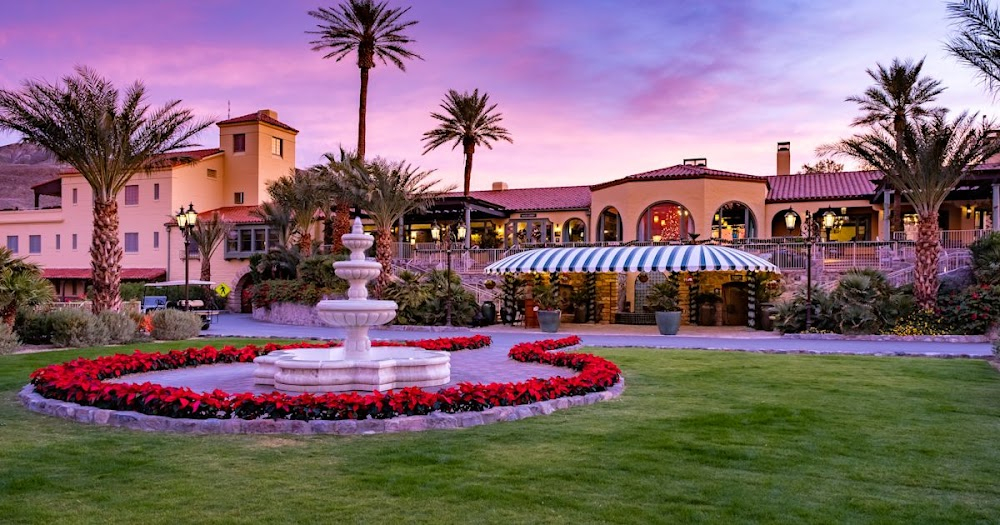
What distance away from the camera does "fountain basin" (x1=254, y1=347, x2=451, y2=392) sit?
32.8ft

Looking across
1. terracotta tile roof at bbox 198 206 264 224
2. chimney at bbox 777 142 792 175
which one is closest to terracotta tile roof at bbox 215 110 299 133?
terracotta tile roof at bbox 198 206 264 224

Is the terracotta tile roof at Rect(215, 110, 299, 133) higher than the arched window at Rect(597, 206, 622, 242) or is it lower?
higher

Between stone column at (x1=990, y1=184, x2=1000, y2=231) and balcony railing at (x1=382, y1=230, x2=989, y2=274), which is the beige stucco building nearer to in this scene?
balcony railing at (x1=382, y1=230, x2=989, y2=274)

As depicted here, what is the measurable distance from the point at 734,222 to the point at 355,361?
33.8 m

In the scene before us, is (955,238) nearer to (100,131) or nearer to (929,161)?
(929,161)

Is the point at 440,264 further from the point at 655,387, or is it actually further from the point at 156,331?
the point at 655,387

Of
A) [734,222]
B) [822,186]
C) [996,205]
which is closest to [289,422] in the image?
[996,205]

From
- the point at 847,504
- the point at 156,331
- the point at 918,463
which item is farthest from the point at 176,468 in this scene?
the point at 156,331

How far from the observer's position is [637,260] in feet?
80.8

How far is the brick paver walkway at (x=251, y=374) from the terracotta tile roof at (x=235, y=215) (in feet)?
108

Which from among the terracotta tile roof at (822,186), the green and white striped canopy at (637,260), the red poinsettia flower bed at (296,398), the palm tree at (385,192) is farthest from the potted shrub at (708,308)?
the red poinsettia flower bed at (296,398)

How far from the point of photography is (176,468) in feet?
21.0

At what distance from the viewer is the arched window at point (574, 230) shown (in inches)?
1720

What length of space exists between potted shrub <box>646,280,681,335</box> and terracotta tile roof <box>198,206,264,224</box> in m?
25.7
